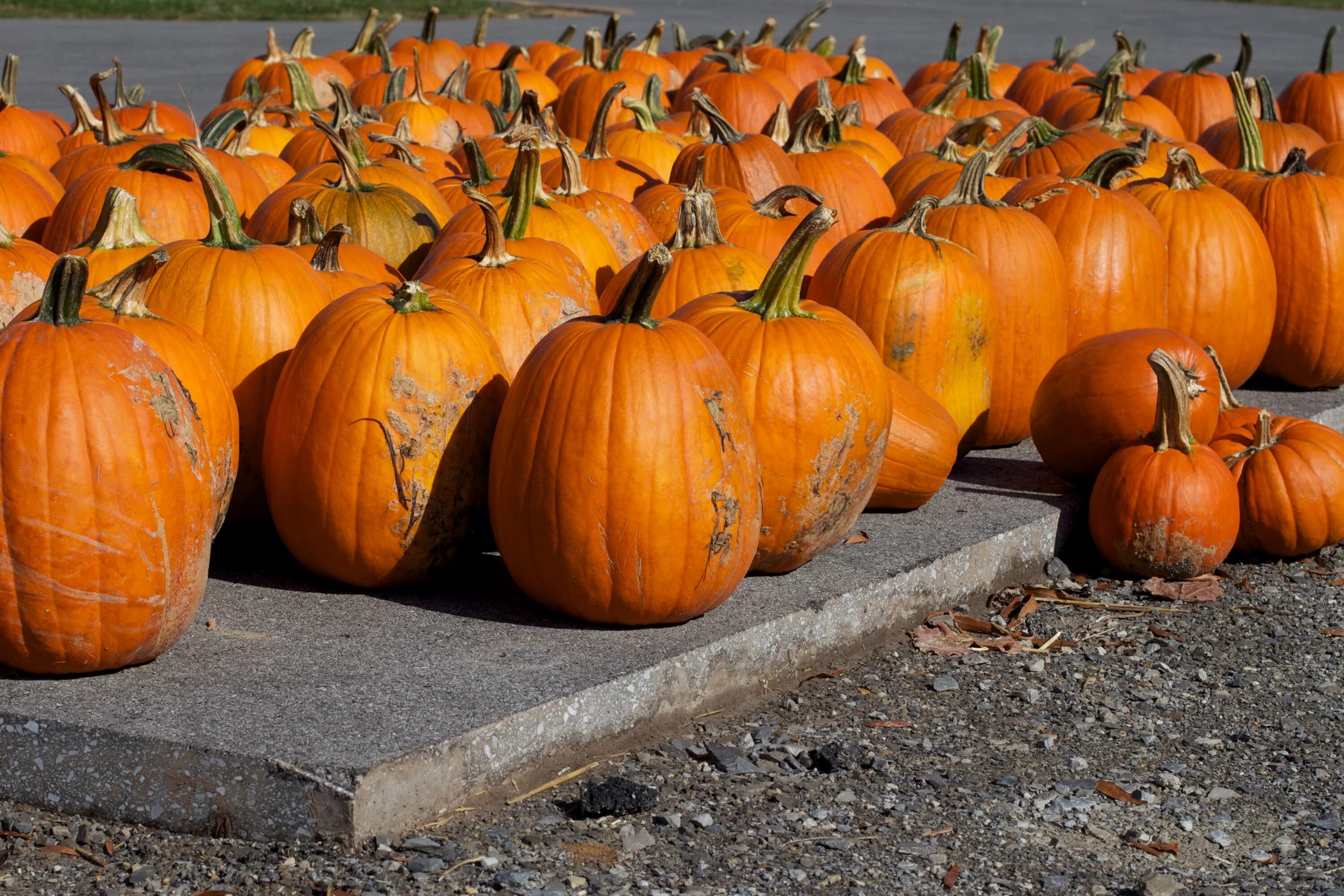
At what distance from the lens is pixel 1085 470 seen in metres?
4.57

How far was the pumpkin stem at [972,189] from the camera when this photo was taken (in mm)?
4848

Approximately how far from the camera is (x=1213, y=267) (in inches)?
207

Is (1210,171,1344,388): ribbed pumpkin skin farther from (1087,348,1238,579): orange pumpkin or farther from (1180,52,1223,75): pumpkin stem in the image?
(1180,52,1223,75): pumpkin stem

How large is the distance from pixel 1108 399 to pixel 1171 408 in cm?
23

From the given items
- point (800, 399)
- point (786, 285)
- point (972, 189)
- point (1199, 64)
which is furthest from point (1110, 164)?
point (1199, 64)

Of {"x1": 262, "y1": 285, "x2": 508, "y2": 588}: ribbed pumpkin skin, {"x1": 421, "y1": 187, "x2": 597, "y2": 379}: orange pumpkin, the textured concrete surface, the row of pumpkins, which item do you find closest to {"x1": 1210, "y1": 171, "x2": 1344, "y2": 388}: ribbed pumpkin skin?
the row of pumpkins

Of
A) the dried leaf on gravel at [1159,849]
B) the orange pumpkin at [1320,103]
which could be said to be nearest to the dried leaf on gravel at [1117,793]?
the dried leaf on gravel at [1159,849]

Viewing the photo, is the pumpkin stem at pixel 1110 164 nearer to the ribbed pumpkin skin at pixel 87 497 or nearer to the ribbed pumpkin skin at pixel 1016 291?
the ribbed pumpkin skin at pixel 1016 291

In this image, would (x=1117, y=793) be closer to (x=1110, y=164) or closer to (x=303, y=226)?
(x=303, y=226)

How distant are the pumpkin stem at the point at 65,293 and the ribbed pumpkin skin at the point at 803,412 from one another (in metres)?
1.38

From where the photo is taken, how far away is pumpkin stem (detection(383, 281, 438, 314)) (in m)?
3.50

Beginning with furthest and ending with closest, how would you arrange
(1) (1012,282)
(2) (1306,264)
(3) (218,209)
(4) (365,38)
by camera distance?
(4) (365,38) → (2) (1306,264) → (1) (1012,282) → (3) (218,209)

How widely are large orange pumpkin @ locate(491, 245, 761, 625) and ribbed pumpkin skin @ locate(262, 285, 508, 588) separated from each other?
0.15 metres

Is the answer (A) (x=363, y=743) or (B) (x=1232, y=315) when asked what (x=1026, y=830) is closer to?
(A) (x=363, y=743)
